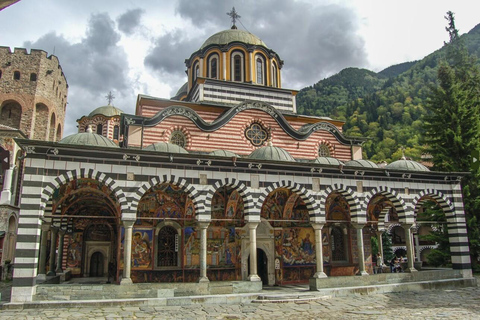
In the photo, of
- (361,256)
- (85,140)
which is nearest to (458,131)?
(361,256)

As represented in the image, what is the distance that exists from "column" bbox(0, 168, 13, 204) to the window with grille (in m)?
15.1

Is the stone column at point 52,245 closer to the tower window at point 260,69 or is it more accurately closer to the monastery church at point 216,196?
the monastery church at point 216,196

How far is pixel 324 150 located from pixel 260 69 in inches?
258

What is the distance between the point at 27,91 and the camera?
34.5 meters

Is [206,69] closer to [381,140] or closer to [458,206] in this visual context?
[458,206]

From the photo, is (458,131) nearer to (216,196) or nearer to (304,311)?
(216,196)

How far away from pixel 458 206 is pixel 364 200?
4.88 m

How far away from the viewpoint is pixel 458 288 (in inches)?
621

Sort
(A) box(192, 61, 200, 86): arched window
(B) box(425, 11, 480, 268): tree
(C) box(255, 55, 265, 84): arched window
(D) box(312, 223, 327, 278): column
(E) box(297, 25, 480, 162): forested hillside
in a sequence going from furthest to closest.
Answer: (E) box(297, 25, 480, 162): forested hillside, (A) box(192, 61, 200, 86): arched window, (C) box(255, 55, 265, 84): arched window, (B) box(425, 11, 480, 268): tree, (D) box(312, 223, 327, 278): column

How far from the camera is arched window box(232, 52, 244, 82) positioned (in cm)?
2314

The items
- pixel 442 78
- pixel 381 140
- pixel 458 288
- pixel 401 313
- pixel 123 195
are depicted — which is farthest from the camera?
pixel 381 140

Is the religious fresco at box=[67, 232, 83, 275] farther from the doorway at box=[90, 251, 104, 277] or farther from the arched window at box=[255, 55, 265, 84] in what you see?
the arched window at box=[255, 55, 265, 84]

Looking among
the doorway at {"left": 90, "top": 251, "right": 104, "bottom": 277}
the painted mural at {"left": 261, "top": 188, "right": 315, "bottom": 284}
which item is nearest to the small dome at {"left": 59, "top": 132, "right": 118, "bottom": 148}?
the painted mural at {"left": 261, "top": 188, "right": 315, "bottom": 284}

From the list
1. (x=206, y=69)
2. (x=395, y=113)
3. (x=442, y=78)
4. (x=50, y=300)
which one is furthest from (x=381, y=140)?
(x=50, y=300)
